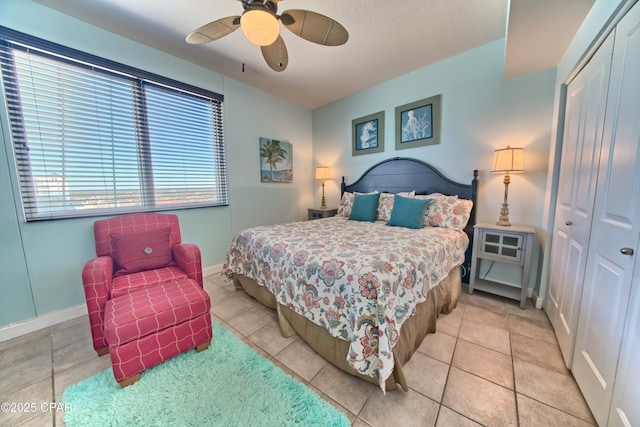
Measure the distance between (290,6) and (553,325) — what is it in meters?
3.38

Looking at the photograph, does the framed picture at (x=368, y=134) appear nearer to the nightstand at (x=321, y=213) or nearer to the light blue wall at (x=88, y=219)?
the nightstand at (x=321, y=213)

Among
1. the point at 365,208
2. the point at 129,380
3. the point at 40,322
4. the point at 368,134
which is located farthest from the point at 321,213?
the point at 40,322

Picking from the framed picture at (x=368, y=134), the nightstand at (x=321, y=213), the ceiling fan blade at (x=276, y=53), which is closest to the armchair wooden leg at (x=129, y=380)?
the ceiling fan blade at (x=276, y=53)

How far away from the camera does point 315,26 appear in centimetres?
153

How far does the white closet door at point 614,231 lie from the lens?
100cm

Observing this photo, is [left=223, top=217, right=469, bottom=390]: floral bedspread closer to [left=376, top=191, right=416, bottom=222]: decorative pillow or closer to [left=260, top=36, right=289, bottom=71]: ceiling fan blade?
[left=376, top=191, right=416, bottom=222]: decorative pillow

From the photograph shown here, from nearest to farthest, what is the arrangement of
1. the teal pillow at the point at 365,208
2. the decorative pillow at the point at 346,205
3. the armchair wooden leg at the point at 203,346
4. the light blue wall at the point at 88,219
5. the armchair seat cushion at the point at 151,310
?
the armchair seat cushion at the point at 151,310
the armchair wooden leg at the point at 203,346
the light blue wall at the point at 88,219
the teal pillow at the point at 365,208
the decorative pillow at the point at 346,205

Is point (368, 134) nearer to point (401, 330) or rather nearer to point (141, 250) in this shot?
point (401, 330)

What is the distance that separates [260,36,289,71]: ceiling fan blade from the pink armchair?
1734mm

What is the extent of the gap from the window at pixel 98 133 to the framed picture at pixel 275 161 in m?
0.80

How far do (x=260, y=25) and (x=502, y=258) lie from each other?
9.18 feet

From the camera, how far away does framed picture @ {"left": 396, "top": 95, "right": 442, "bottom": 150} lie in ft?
9.40

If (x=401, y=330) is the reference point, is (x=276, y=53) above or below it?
above

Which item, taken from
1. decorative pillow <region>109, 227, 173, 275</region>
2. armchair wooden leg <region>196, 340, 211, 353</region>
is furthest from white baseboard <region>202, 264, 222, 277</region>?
armchair wooden leg <region>196, 340, 211, 353</region>
